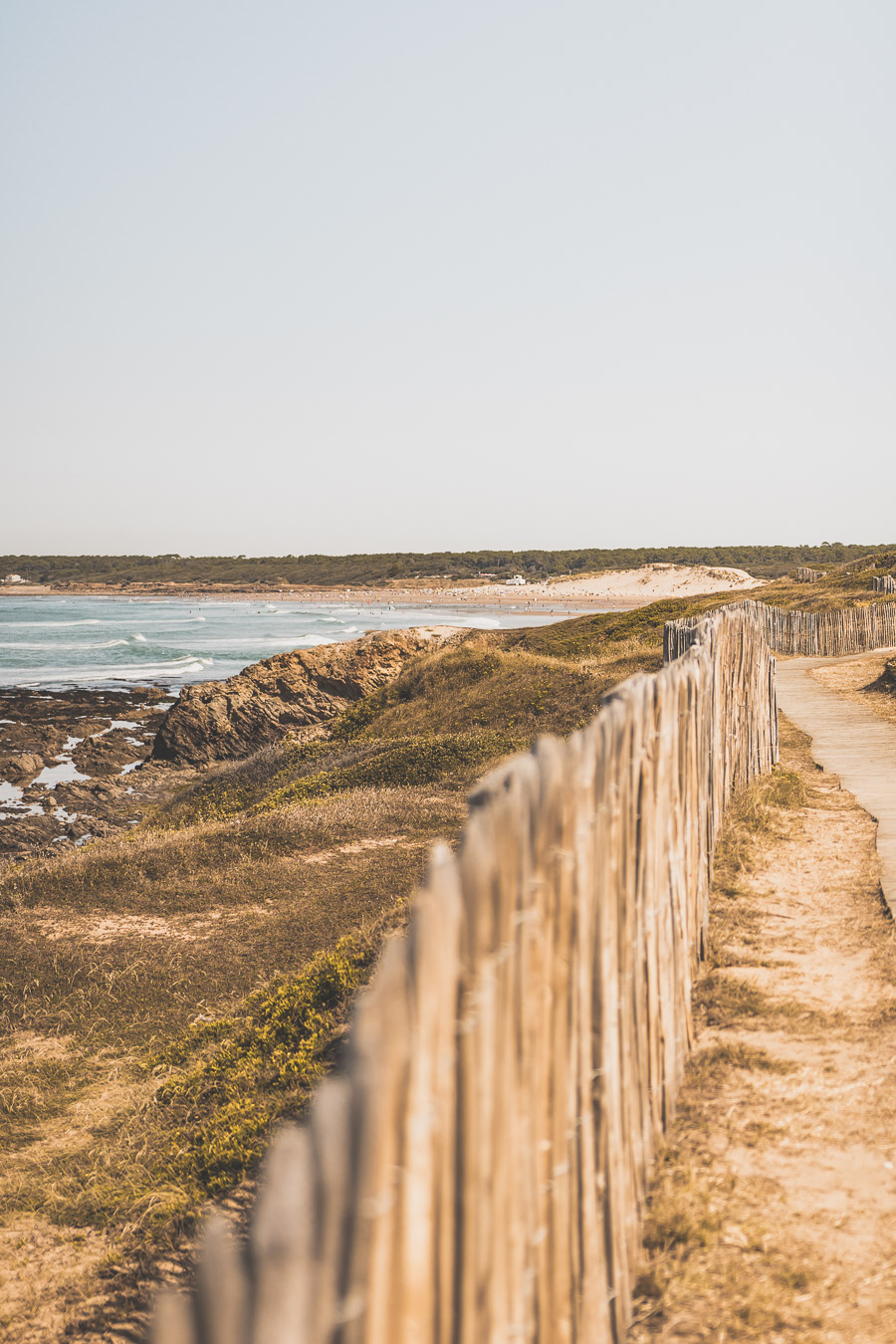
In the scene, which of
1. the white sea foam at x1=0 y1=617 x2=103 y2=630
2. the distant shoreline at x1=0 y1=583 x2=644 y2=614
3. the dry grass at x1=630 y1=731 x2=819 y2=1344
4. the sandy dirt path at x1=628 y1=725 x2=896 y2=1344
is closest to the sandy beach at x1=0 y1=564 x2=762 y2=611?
the distant shoreline at x1=0 y1=583 x2=644 y2=614

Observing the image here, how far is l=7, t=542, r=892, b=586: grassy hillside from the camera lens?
118312 mm

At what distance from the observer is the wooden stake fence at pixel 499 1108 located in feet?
3.73

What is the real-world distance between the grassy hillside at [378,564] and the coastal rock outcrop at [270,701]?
82736 mm

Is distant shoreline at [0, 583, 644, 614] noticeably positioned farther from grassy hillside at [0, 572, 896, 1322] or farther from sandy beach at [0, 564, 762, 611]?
grassy hillside at [0, 572, 896, 1322]

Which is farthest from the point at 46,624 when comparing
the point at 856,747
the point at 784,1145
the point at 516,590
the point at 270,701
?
the point at 784,1145

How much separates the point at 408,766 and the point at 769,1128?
1008 centimetres

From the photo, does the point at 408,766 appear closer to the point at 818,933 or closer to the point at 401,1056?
the point at 818,933

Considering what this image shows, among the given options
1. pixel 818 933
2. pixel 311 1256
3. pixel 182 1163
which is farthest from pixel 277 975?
pixel 311 1256

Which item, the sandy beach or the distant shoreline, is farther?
the distant shoreline

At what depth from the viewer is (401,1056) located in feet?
4.37

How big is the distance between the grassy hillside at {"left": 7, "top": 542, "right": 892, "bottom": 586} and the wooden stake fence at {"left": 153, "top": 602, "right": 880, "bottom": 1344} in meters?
100

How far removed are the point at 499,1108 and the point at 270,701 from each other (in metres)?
20.4

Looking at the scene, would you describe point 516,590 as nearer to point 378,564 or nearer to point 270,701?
point 378,564

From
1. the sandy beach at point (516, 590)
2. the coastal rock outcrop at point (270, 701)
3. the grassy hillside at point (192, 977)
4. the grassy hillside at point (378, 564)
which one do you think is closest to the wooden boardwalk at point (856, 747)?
the grassy hillside at point (192, 977)
